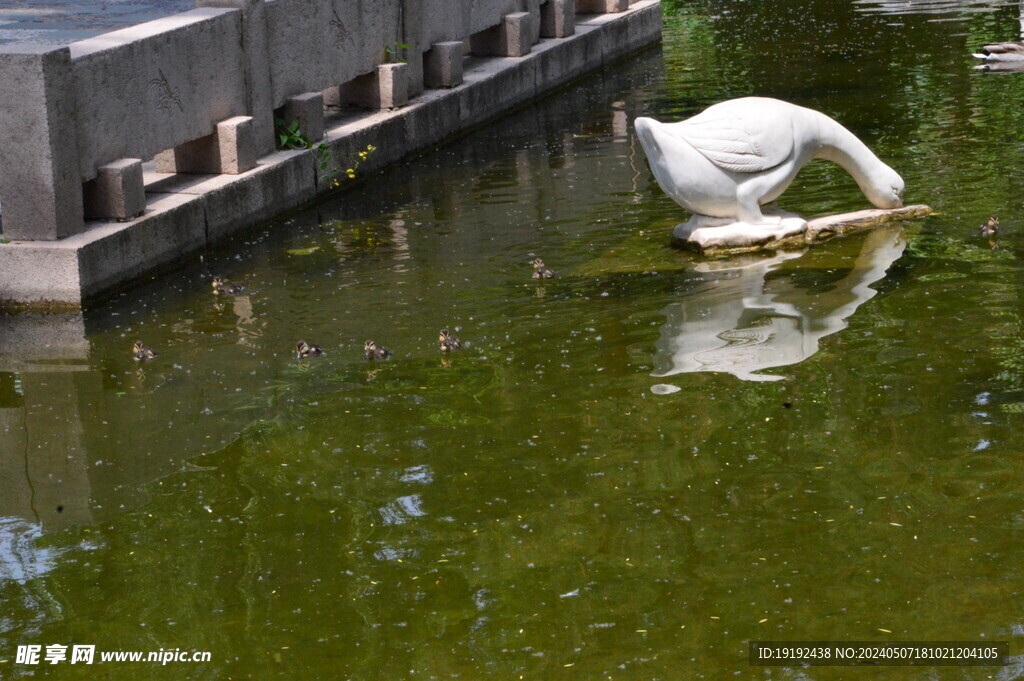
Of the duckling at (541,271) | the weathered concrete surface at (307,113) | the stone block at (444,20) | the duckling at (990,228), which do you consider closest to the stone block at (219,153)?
the weathered concrete surface at (307,113)

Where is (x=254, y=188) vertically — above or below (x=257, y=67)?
below

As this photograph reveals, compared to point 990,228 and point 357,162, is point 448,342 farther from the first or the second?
point 357,162

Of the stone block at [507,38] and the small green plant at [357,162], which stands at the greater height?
the stone block at [507,38]

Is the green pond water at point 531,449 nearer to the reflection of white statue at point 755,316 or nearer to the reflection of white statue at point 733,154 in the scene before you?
the reflection of white statue at point 755,316

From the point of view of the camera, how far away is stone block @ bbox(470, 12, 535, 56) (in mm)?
19328

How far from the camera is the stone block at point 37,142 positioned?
1132 cm

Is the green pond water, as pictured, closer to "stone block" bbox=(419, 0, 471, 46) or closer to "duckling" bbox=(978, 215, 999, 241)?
"duckling" bbox=(978, 215, 999, 241)

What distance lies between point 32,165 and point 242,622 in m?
5.63

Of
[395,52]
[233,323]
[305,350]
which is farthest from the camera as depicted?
[395,52]

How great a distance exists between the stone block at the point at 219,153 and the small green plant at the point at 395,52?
3.14m

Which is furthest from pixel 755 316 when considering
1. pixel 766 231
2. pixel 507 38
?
pixel 507 38

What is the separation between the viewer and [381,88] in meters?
16.5

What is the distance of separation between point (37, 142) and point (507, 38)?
358 inches

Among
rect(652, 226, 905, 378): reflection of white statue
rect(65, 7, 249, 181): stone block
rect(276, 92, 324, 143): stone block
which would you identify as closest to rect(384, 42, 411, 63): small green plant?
rect(276, 92, 324, 143): stone block
